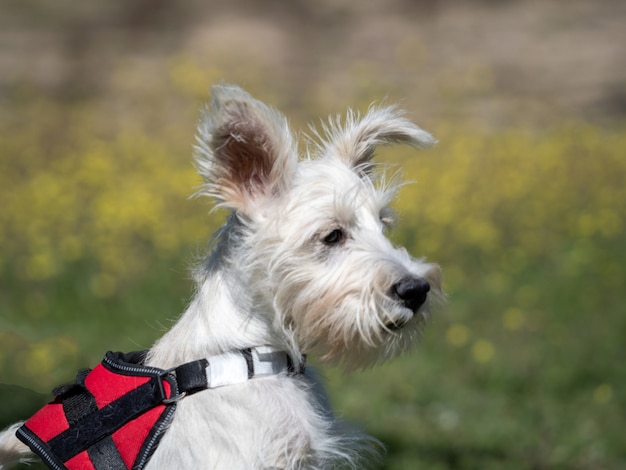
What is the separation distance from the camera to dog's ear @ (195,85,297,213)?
3520 mm

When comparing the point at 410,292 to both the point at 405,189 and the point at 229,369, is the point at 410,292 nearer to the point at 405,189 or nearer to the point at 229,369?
the point at 229,369

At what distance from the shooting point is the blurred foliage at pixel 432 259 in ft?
21.3

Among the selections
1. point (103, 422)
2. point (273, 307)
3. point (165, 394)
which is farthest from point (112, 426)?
point (273, 307)

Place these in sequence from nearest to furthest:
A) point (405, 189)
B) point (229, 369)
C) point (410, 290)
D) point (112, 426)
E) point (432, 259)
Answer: point (112, 426) → point (229, 369) → point (410, 290) → point (432, 259) → point (405, 189)

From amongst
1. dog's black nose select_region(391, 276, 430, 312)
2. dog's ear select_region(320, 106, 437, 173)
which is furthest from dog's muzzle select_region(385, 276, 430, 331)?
dog's ear select_region(320, 106, 437, 173)

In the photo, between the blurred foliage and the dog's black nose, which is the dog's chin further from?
the blurred foliage

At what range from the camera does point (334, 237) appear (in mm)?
3838

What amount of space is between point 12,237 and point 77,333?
2.46 metres

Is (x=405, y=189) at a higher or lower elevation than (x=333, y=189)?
higher

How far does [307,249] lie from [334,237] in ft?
0.50

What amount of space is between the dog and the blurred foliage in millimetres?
567

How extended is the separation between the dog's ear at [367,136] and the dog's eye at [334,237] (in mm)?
448

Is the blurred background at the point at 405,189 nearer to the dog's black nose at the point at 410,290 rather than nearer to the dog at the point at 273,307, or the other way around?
the dog at the point at 273,307

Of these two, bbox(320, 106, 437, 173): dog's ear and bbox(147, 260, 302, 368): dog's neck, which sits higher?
bbox(320, 106, 437, 173): dog's ear
